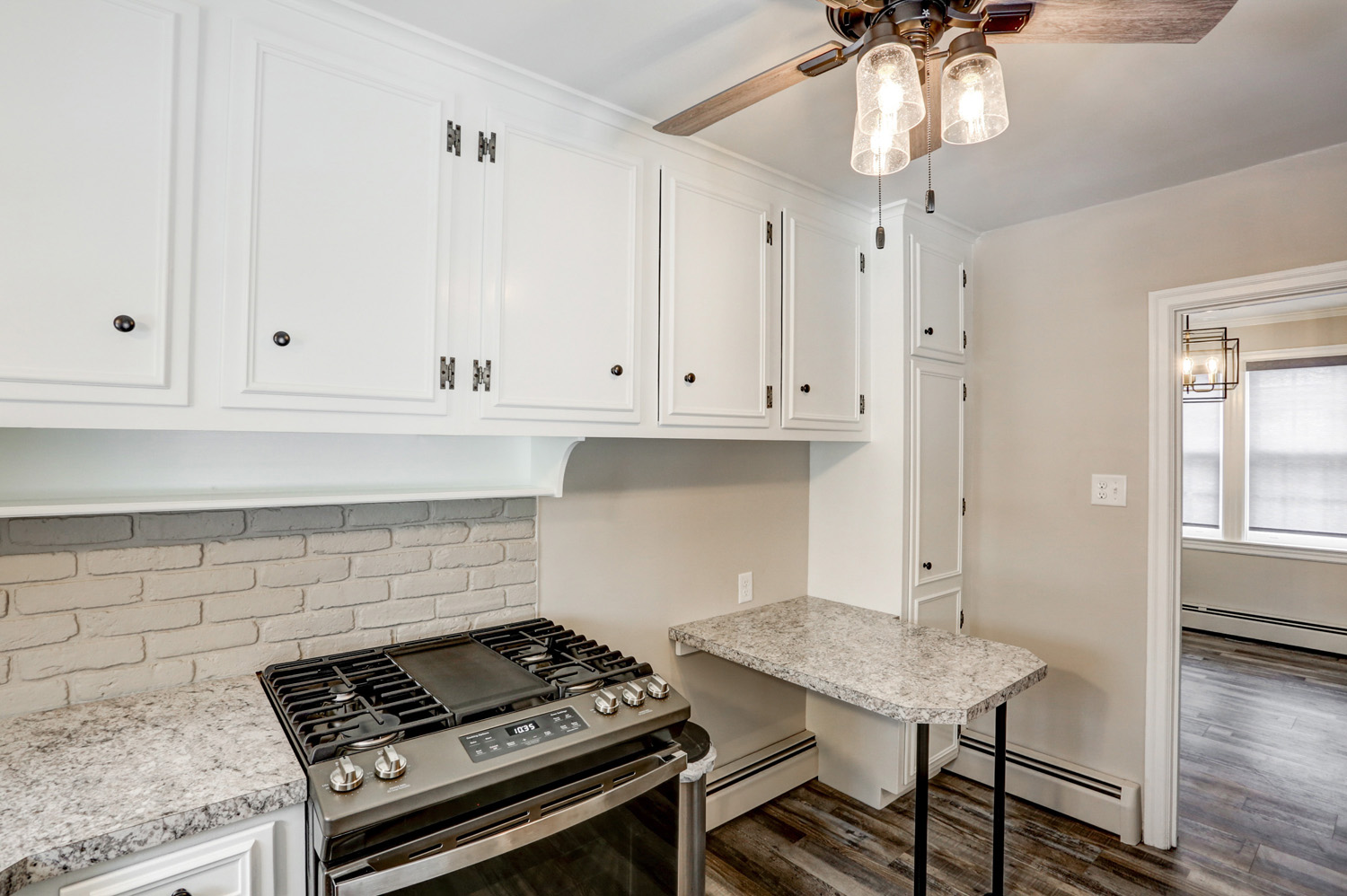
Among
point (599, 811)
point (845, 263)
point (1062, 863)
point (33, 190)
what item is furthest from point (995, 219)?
point (33, 190)

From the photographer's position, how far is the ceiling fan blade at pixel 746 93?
45.4 inches

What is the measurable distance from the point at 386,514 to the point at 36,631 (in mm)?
689

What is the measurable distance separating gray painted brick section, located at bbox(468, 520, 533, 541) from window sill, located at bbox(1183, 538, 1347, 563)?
5636mm

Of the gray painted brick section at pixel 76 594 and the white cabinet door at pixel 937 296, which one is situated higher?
the white cabinet door at pixel 937 296

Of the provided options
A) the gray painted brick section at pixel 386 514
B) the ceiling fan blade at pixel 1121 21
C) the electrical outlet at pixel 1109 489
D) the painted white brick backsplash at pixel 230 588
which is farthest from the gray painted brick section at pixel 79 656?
the electrical outlet at pixel 1109 489

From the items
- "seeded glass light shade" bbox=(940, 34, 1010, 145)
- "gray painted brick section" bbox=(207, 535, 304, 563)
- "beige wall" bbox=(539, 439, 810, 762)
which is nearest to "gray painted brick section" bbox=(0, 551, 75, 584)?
"gray painted brick section" bbox=(207, 535, 304, 563)

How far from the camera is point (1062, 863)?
2.27 metres

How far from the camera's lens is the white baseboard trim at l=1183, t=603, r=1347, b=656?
461 centimetres

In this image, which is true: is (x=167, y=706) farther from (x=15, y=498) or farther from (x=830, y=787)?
(x=830, y=787)

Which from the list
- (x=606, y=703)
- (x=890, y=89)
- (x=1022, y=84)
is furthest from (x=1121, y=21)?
(x=606, y=703)

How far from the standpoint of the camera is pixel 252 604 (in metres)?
1.54

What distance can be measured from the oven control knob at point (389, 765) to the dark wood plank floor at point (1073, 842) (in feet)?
4.79

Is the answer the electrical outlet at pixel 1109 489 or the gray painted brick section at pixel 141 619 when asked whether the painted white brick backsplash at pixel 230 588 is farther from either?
the electrical outlet at pixel 1109 489

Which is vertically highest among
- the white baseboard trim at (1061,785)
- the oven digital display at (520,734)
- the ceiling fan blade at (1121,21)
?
the ceiling fan blade at (1121,21)
